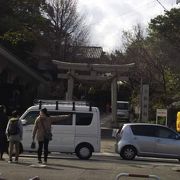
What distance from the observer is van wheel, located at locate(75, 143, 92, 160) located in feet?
75.7

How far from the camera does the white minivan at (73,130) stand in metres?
23.2

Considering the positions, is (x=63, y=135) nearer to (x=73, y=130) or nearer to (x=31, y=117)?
(x=73, y=130)

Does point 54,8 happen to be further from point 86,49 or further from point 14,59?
point 14,59

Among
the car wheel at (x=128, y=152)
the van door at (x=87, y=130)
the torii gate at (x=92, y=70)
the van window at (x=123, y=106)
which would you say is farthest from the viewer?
the van window at (x=123, y=106)

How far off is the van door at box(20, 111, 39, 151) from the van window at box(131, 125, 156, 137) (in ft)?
14.6

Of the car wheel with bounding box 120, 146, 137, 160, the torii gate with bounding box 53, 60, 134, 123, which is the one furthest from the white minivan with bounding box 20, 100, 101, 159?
the torii gate with bounding box 53, 60, 134, 123

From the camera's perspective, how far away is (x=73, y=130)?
2331 cm

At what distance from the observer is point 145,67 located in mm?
54344

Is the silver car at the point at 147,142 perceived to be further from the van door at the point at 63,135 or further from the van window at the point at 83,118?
the van door at the point at 63,135

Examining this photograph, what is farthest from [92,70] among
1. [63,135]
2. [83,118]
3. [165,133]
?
[63,135]

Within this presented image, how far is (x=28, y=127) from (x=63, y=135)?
1.46 m

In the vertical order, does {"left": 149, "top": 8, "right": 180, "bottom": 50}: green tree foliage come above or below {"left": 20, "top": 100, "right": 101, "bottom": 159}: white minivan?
above

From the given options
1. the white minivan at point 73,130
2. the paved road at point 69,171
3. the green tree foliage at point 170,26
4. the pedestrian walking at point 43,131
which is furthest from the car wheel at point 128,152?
the green tree foliage at point 170,26

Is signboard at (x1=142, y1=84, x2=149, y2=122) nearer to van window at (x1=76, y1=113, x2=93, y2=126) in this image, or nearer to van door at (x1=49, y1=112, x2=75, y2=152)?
van window at (x1=76, y1=113, x2=93, y2=126)
